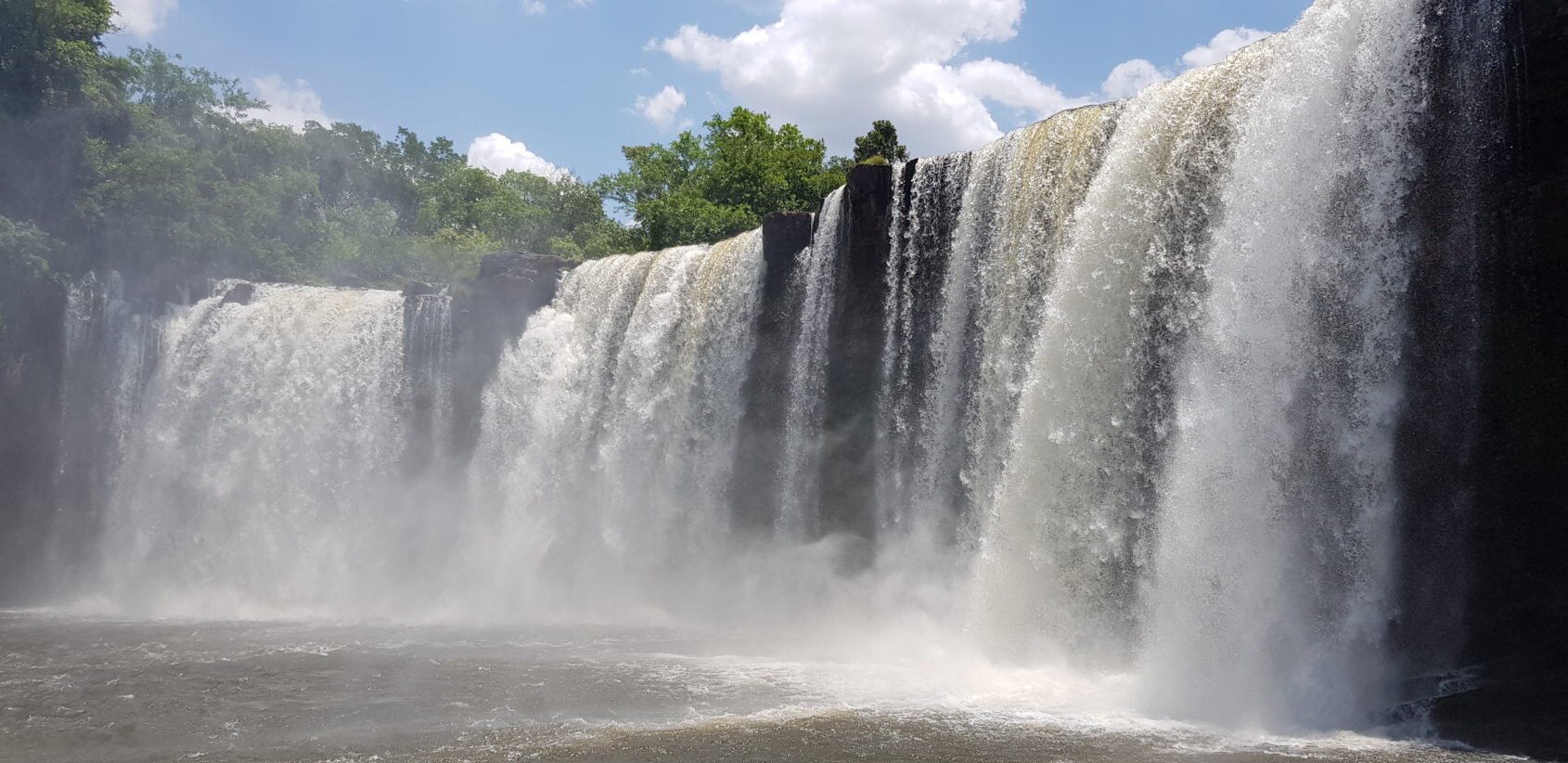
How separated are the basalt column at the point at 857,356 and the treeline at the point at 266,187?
1402cm

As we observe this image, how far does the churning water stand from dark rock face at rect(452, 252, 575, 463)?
1.06 feet

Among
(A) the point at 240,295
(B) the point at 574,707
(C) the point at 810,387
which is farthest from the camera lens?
(A) the point at 240,295

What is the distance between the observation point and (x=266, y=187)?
95.5 ft

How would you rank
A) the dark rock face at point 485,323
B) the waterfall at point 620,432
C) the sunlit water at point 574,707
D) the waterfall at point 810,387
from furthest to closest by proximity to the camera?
1. the dark rock face at point 485,323
2. the waterfall at point 620,432
3. the waterfall at point 810,387
4. the sunlit water at point 574,707

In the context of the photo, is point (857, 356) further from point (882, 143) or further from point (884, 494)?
point (882, 143)

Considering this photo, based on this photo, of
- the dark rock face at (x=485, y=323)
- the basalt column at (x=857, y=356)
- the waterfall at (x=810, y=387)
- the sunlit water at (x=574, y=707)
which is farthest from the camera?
the dark rock face at (x=485, y=323)

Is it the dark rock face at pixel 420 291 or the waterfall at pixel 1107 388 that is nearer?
the waterfall at pixel 1107 388

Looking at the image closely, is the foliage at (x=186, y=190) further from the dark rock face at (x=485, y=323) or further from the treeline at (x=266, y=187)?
the dark rock face at (x=485, y=323)

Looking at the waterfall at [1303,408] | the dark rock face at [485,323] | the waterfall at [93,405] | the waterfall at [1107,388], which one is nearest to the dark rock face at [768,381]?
the dark rock face at [485,323]

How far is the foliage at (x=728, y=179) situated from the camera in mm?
29766

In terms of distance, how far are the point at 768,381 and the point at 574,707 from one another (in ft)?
25.0

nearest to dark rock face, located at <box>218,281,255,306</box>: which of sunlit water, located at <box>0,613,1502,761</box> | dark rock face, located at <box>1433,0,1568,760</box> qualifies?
sunlit water, located at <box>0,613,1502,761</box>

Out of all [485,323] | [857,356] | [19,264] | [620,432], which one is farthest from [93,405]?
[857,356]

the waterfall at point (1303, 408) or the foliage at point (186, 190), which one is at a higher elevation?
the foliage at point (186, 190)
